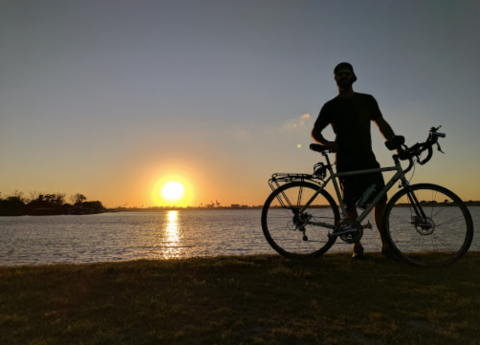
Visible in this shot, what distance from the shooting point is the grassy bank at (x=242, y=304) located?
310 centimetres

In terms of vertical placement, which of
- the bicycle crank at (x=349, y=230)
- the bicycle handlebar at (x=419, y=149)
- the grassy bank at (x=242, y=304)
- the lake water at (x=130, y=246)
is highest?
the bicycle handlebar at (x=419, y=149)

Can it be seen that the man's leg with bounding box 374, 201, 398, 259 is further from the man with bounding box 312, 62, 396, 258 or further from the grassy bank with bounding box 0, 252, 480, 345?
the grassy bank with bounding box 0, 252, 480, 345

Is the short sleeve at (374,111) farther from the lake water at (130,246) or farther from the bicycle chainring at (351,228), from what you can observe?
the lake water at (130,246)

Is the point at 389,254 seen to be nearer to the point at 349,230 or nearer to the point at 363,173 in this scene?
the point at 349,230

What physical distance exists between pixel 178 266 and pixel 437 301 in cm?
371

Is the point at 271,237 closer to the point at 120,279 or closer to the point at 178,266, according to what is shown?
the point at 178,266

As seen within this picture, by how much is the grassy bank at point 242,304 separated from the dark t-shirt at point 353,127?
5.92 feet

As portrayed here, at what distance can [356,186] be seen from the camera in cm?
581

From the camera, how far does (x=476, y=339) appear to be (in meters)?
2.94

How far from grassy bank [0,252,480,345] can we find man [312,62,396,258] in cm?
111

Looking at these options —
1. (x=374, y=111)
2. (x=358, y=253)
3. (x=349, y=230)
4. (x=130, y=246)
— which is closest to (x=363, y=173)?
(x=349, y=230)

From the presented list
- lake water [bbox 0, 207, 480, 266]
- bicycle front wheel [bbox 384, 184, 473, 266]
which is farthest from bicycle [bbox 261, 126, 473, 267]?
lake water [bbox 0, 207, 480, 266]

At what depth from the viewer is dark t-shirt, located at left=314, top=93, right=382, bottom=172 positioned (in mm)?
5906

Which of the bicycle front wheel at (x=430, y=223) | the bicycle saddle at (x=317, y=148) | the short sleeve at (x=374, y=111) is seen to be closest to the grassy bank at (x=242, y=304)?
the bicycle front wheel at (x=430, y=223)
